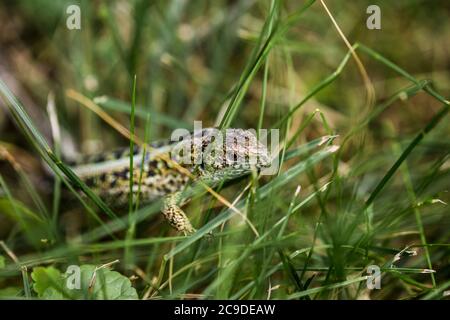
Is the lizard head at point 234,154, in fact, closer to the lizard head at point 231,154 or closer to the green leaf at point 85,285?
the lizard head at point 231,154

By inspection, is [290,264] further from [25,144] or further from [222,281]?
[25,144]

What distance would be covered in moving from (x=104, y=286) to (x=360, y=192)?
144cm

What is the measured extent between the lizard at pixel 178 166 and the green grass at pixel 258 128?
0.27 feet

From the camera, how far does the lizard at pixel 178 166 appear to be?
7.32 ft

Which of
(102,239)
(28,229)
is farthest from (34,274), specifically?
(102,239)

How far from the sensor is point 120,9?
12.6 ft

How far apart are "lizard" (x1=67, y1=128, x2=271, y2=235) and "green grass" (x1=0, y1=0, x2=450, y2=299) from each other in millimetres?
81

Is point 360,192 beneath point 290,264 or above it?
above

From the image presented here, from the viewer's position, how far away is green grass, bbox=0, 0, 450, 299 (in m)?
2.10

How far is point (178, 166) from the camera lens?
2357mm

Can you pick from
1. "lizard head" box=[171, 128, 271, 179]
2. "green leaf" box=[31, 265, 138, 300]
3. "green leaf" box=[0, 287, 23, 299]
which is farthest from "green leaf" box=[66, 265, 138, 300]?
"lizard head" box=[171, 128, 271, 179]

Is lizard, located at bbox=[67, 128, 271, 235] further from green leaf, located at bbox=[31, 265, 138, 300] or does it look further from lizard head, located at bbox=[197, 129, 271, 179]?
green leaf, located at bbox=[31, 265, 138, 300]

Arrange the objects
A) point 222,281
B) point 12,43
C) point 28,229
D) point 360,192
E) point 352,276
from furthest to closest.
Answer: point 12,43
point 360,192
point 28,229
point 352,276
point 222,281

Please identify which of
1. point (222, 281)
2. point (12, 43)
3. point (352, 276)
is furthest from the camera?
point (12, 43)
